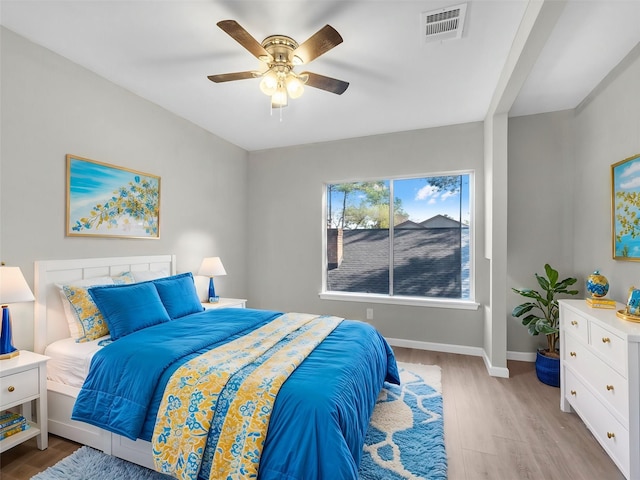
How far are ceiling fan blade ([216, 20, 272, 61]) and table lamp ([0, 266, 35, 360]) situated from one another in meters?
1.92

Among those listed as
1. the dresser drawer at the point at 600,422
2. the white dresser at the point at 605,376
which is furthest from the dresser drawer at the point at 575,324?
the dresser drawer at the point at 600,422

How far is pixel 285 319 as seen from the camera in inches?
109

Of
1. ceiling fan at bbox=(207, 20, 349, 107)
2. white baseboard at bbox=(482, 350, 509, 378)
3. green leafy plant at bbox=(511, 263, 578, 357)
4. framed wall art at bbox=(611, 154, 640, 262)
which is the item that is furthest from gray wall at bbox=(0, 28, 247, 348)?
framed wall art at bbox=(611, 154, 640, 262)

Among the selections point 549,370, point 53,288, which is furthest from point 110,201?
point 549,370

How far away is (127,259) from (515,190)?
4035 millimetres

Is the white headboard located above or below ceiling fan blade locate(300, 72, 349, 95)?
below

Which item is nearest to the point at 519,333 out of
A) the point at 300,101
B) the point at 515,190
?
the point at 515,190

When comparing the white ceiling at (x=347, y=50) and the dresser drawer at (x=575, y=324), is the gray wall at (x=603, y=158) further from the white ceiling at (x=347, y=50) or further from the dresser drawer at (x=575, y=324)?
the dresser drawer at (x=575, y=324)

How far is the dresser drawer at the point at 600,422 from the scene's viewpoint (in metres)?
1.73

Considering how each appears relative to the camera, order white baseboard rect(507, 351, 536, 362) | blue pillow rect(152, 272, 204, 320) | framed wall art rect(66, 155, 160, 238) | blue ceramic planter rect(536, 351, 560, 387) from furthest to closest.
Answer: white baseboard rect(507, 351, 536, 362), blue ceramic planter rect(536, 351, 560, 387), blue pillow rect(152, 272, 204, 320), framed wall art rect(66, 155, 160, 238)

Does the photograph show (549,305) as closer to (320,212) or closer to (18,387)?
(320,212)

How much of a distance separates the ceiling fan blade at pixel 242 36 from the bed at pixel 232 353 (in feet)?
5.99

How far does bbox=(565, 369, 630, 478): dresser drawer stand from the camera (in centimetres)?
173

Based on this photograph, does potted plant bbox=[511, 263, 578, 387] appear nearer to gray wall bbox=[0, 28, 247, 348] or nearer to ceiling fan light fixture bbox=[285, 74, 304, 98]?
ceiling fan light fixture bbox=[285, 74, 304, 98]
